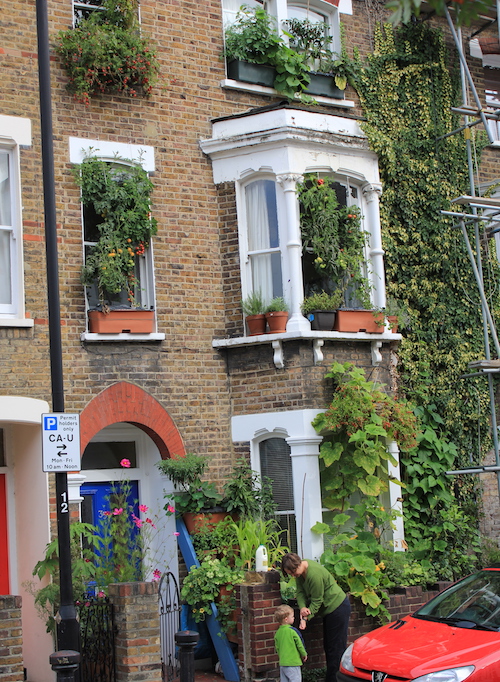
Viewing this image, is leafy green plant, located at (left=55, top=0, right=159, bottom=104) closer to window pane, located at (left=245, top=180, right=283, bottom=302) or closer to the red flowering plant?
window pane, located at (left=245, top=180, right=283, bottom=302)

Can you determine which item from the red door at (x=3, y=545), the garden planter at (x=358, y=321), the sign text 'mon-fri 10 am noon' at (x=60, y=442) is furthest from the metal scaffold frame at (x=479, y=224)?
the sign text 'mon-fri 10 am noon' at (x=60, y=442)

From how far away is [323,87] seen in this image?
A: 1377 cm

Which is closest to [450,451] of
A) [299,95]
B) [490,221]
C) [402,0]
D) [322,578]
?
[490,221]

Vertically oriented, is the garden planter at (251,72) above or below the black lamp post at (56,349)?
above

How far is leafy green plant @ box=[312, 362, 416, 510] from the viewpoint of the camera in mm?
11828

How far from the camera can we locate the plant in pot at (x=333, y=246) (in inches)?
495

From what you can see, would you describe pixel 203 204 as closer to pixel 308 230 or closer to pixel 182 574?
pixel 308 230

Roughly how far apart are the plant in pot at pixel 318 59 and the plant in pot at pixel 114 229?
3293 mm

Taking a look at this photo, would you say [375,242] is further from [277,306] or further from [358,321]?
[277,306]

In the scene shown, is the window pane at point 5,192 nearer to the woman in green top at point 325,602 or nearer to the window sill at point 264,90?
the window sill at point 264,90

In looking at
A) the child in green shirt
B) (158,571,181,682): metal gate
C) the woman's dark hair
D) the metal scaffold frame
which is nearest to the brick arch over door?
(158,571,181,682): metal gate

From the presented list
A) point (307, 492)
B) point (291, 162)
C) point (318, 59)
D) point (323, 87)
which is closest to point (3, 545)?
point (307, 492)

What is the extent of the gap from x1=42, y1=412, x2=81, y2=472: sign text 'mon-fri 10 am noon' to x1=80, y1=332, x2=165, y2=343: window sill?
339cm

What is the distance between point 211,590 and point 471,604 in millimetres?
3340
